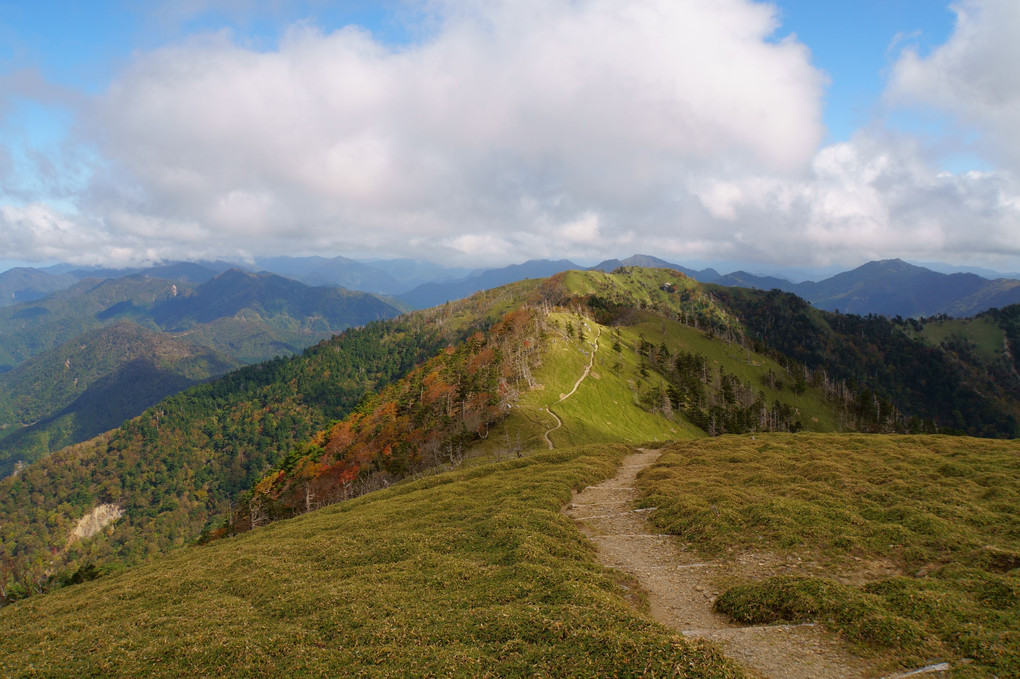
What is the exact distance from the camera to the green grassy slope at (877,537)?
1817cm

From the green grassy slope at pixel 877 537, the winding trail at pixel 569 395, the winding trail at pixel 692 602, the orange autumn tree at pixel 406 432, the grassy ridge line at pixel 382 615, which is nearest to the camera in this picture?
the winding trail at pixel 692 602

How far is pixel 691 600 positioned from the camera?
24.0m

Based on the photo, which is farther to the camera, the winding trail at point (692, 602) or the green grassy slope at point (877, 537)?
the green grassy slope at point (877, 537)

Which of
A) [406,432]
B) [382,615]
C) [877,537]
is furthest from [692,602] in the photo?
[406,432]

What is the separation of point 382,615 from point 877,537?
97.4ft

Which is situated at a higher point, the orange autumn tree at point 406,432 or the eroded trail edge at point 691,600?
the eroded trail edge at point 691,600

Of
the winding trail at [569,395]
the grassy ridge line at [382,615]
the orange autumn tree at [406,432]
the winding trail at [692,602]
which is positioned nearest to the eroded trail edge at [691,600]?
the winding trail at [692,602]

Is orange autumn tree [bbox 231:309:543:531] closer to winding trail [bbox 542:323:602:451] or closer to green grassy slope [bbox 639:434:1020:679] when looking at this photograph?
winding trail [bbox 542:323:602:451]

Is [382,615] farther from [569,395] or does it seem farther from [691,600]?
[569,395]

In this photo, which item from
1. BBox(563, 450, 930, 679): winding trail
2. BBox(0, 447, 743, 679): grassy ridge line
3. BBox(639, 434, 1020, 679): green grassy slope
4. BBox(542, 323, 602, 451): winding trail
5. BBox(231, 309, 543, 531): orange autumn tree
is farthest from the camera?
BBox(231, 309, 543, 531): orange autumn tree

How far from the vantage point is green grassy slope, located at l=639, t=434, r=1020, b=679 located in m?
18.2

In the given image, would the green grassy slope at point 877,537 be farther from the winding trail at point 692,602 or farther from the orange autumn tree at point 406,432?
the orange autumn tree at point 406,432

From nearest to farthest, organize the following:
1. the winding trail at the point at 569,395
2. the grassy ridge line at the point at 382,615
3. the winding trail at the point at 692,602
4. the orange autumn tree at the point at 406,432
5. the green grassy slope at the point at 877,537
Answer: the winding trail at the point at 692,602
the grassy ridge line at the point at 382,615
the green grassy slope at the point at 877,537
the winding trail at the point at 569,395
the orange autumn tree at the point at 406,432

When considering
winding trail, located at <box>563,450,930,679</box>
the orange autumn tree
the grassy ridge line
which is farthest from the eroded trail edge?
the orange autumn tree
